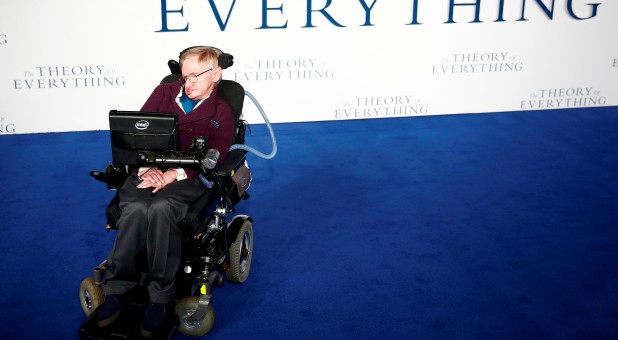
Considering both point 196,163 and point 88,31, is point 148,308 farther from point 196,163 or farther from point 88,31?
point 88,31

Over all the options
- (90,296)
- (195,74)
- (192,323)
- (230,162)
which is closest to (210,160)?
(230,162)

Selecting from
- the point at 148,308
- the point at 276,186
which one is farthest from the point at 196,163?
the point at 276,186

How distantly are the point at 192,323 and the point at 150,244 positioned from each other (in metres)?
0.38

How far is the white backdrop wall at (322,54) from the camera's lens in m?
5.40

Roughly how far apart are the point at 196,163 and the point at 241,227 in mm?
602

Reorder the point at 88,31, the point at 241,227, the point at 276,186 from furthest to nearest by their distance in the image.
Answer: the point at 88,31 < the point at 276,186 < the point at 241,227

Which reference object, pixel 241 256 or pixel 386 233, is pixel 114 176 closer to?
pixel 241 256

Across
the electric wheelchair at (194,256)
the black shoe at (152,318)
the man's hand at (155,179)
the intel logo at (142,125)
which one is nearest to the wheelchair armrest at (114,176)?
the electric wheelchair at (194,256)

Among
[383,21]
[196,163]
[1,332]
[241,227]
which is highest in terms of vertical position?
[383,21]

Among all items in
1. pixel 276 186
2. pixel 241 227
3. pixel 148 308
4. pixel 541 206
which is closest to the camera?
pixel 148 308

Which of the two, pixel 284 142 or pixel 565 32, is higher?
pixel 565 32

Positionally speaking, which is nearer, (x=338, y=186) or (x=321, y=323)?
(x=321, y=323)

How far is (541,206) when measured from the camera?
4.28 metres

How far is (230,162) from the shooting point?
3100 mm
